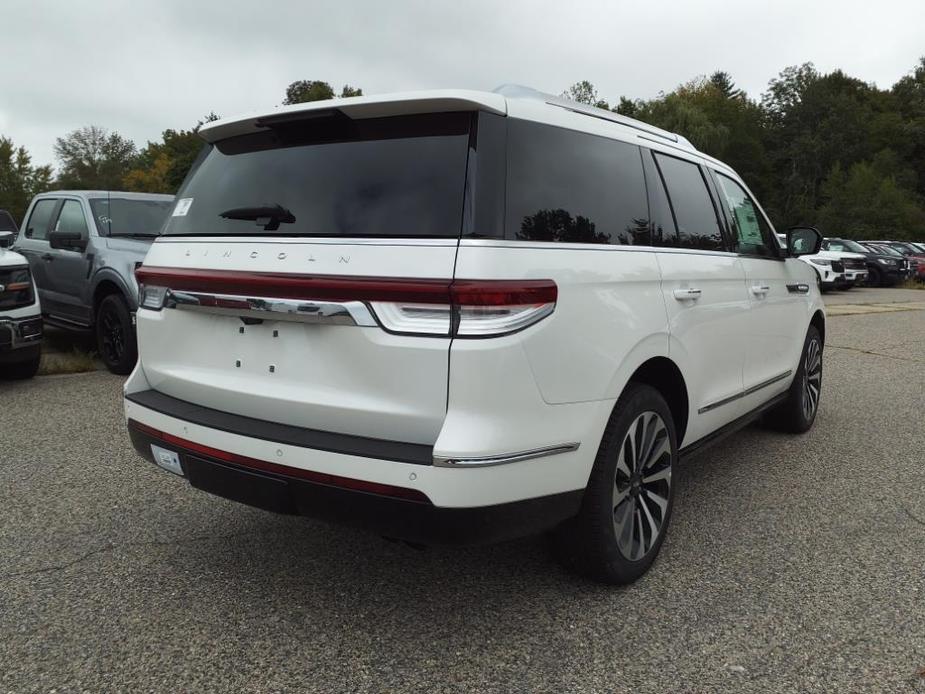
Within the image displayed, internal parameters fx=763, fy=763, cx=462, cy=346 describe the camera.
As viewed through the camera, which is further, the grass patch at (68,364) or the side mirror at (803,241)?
the grass patch at (68,364)

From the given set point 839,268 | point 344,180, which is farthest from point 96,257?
point 839,268

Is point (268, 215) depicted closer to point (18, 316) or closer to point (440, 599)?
point (440, 599)

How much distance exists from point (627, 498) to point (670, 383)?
0.60 m

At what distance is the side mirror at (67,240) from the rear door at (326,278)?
5.35 m

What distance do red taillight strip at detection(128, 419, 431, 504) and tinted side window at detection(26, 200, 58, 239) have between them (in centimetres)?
719

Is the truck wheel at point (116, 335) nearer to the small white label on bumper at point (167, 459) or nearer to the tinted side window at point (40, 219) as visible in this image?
the tinted side window at point (40, 219)

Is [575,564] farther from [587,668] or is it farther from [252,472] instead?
[252,472]

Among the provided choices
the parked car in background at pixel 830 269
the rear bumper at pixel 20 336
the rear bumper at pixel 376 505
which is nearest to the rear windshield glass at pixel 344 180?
the rear bumper at pixel 376 505

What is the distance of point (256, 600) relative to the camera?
9.39 ft

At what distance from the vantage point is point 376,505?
228cm

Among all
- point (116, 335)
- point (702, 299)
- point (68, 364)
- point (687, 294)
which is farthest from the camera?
point (68, 364)

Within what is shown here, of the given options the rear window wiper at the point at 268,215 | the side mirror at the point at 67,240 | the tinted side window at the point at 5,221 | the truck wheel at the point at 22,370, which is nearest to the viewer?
the rear window wiper at the point at 268,215

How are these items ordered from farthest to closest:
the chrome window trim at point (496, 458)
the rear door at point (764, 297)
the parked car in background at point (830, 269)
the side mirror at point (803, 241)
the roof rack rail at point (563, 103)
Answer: the parked car in background at point (830, 269), the side mirror at point (803, 241), the rear door at point (764, 297), the roof rack rail at point (563, 103), the chrome window trim at point (496, 458)

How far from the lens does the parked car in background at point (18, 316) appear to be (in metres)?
6.59
